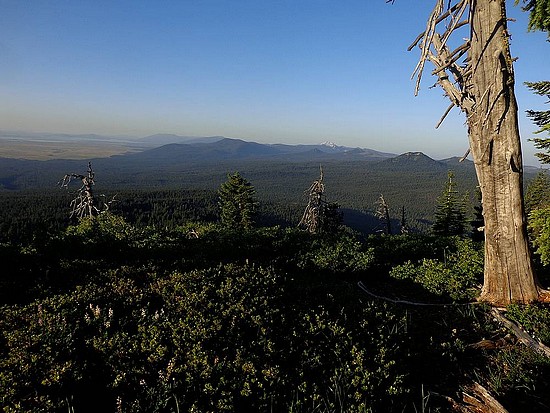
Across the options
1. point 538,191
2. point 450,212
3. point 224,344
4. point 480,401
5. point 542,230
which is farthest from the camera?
point 450,212

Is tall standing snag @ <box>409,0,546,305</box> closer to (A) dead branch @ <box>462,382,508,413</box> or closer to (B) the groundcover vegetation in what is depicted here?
(B) the groundcover vegetation

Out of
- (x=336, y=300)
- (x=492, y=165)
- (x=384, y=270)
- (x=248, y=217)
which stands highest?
(x=492, y=165)

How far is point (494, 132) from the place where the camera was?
631 centimetres

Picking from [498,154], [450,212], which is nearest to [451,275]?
[498,154]

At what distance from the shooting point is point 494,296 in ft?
21.9

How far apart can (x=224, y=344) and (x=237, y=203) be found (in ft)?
135

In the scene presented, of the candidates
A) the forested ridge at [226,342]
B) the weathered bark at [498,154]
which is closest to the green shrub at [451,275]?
the forested ridge at [226,342]

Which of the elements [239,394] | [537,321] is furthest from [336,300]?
[537,321]

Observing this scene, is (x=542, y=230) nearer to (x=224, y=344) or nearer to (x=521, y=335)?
(x=521, y=335)

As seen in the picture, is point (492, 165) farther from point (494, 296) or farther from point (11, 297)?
point (11, 297)

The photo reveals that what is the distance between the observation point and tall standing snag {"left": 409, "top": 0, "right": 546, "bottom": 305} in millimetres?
6164

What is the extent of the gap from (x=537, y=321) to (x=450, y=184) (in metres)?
39.6

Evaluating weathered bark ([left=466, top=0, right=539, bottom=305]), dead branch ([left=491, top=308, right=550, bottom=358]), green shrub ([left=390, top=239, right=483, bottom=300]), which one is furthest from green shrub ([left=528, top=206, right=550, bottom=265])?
dead branch ([left=491, top=308, right=550, bottom=358])

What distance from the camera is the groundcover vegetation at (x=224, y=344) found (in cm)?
310
